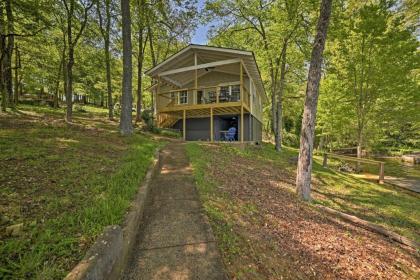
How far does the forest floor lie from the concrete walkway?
25 cm

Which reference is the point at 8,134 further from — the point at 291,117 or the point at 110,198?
the point at 291,117

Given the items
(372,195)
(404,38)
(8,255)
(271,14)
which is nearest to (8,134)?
(8,255)

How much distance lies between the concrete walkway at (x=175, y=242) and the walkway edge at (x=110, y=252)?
153 mm

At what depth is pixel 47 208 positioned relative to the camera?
310 centimetres

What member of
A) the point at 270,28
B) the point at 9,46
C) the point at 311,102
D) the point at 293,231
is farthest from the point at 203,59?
the point at 293,231

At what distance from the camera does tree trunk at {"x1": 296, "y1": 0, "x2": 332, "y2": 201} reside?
5852 millimetres

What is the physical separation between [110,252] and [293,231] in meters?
3.51

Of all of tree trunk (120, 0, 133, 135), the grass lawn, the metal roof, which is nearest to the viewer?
the grass lawn

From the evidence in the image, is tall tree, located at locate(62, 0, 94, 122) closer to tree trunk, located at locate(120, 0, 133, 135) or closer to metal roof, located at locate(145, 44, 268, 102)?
tree trunk, located at locate(120, 0, 133, 135)

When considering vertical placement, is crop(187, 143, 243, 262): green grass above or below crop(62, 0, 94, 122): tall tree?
below

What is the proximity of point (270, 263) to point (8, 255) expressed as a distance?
3.35 m

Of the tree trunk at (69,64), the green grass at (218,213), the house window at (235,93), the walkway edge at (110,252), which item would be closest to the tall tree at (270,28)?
the house window at (235,93)

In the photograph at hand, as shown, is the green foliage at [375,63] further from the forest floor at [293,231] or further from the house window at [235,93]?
the forest floor at [293,231]

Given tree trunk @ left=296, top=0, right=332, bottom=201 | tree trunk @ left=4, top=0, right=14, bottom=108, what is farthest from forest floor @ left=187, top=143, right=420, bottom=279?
tree trunk @ left=4, top=0, right=14, bottom=108
